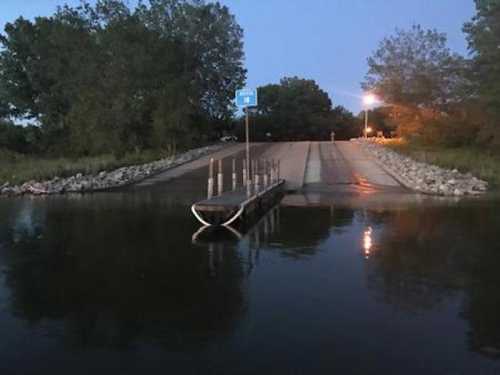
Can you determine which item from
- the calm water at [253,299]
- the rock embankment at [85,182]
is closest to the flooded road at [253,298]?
the calm water at [253,299]

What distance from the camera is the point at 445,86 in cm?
4753

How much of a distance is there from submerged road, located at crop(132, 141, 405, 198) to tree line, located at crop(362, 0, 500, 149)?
6890 millimetres

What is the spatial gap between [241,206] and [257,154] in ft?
95.6

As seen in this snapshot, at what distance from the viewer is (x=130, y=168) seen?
1281 inches

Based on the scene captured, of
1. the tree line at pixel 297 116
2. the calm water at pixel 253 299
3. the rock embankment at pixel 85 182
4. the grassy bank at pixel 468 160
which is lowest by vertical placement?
the calm water at pixel 253 299

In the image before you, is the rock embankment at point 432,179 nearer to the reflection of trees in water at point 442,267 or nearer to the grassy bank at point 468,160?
the grassy bank at point 468,160

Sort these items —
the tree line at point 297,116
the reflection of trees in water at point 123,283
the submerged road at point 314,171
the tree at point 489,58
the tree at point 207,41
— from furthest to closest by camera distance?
the tree line at point 297,116 < the tree at point 207,41 < the tree at point 489,58 < the submerged road at point 314,171 < the reflection of trees in water at point 123,283

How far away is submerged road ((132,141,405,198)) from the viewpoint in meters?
25.7

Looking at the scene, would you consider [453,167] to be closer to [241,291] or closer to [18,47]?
[241,291]

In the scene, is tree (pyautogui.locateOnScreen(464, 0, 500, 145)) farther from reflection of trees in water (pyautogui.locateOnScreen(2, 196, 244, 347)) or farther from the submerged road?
reflection of trees in water (pyautogui.locateOnScreen(2, 196, 244, 347))

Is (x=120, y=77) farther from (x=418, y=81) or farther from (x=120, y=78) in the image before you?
(x=418, y=81)

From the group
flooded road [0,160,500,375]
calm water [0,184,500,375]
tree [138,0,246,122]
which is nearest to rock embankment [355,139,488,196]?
flooded road [0,160,500,375]

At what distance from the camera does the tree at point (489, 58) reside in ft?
112

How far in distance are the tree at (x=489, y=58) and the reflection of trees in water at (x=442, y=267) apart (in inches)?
833
